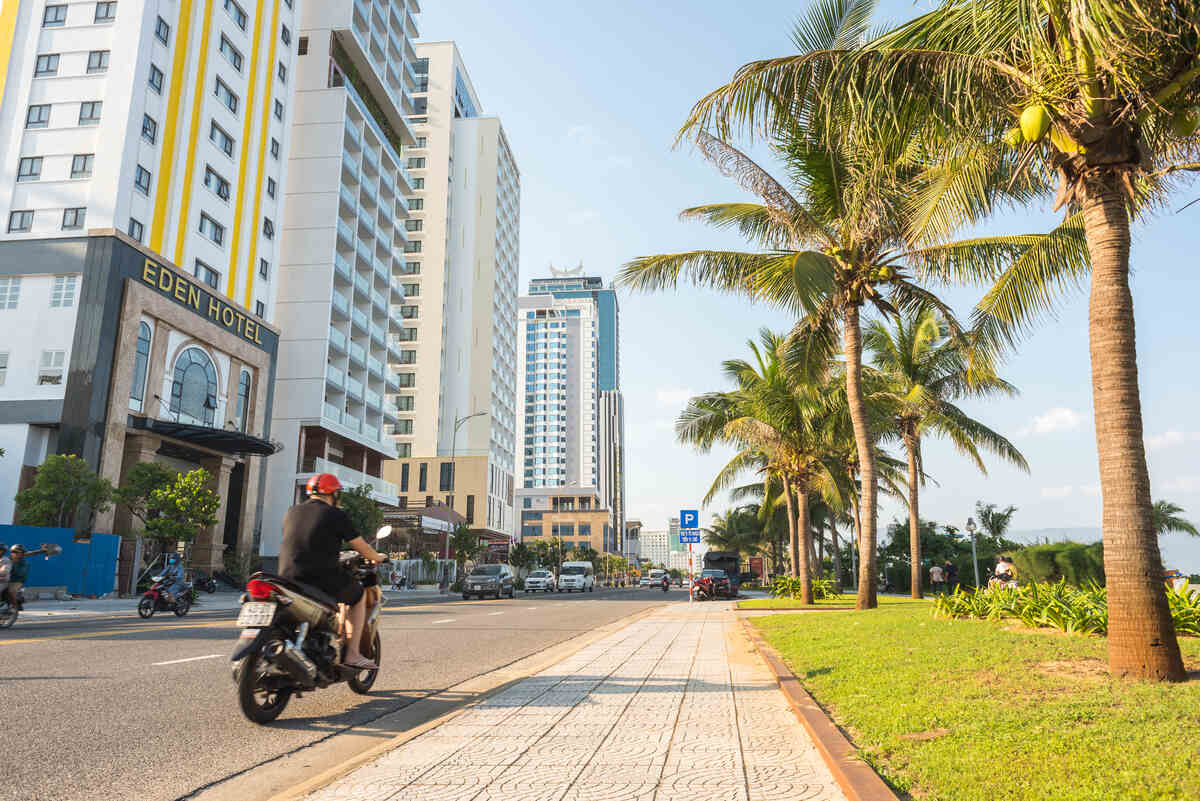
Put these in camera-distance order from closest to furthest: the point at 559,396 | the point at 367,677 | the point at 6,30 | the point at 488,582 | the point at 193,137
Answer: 1. the point at 367,677
2. the point at 6,30
3. the point at 488,582
4. the point at 193,137
5. the point at 559,396

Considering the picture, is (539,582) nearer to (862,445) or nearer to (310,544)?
(862,445)

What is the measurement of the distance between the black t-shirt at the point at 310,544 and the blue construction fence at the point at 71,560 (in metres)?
21.8

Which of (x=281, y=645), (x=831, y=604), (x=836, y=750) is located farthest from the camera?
(x=831, y=604)

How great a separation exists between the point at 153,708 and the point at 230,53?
4214cm

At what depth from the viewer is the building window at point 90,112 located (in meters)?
32.7

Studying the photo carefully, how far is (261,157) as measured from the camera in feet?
140

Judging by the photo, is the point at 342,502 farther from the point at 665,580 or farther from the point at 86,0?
the point at 665,580

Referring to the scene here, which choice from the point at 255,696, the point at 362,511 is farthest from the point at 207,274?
the point at 255,696

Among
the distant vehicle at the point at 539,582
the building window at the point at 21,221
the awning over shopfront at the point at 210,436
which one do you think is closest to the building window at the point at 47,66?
the building window at the point at 21,221

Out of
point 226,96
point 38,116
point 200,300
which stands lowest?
point 200,300

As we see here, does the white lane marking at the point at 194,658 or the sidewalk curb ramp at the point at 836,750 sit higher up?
the sidewalk curb ramp at the point at 836,750

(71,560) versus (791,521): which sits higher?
(791,521)

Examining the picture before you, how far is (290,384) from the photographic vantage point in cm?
4794

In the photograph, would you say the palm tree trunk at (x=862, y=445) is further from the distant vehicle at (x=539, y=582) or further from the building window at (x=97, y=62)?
the distant vehicle at (x=539, y=582)
